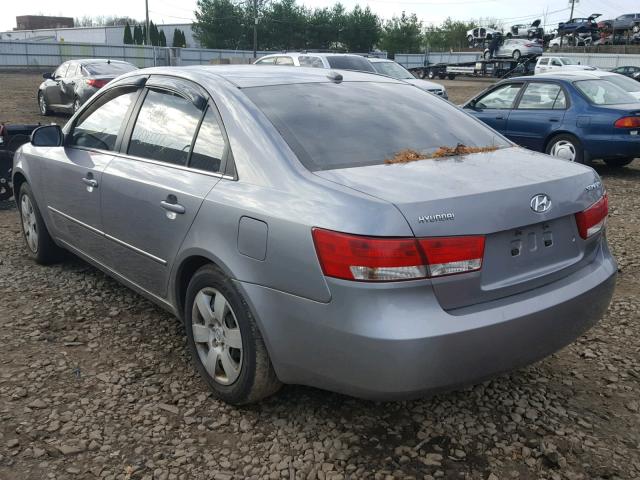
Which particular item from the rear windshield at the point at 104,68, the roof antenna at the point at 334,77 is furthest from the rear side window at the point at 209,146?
the rear windshield at the point at 104,68

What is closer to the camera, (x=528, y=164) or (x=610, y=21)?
(x=528, y=164)

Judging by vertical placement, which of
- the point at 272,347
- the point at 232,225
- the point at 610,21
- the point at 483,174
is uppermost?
the point at 610,21

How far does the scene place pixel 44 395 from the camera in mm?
3203

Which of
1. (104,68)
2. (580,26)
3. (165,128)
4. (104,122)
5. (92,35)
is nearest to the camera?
(165,128)

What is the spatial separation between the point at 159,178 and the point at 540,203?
1.94 metres

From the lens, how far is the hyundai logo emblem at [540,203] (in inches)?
102

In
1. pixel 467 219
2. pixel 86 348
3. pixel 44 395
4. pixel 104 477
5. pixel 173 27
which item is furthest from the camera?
pixel 173 27

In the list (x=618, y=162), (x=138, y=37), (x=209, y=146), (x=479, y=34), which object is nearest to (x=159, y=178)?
(x=209, y=146)

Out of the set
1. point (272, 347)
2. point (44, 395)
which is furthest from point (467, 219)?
point (44, 395)

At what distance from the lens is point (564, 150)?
9344 millimetres

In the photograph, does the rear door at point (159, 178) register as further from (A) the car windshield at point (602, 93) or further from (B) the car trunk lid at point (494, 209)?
(A) the car windshield at point (602, 93)

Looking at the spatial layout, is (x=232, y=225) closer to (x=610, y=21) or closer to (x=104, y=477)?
(x=104, y=477)

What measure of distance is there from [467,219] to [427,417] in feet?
3.60

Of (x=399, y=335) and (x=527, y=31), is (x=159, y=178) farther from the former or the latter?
(x=527, y=31)
